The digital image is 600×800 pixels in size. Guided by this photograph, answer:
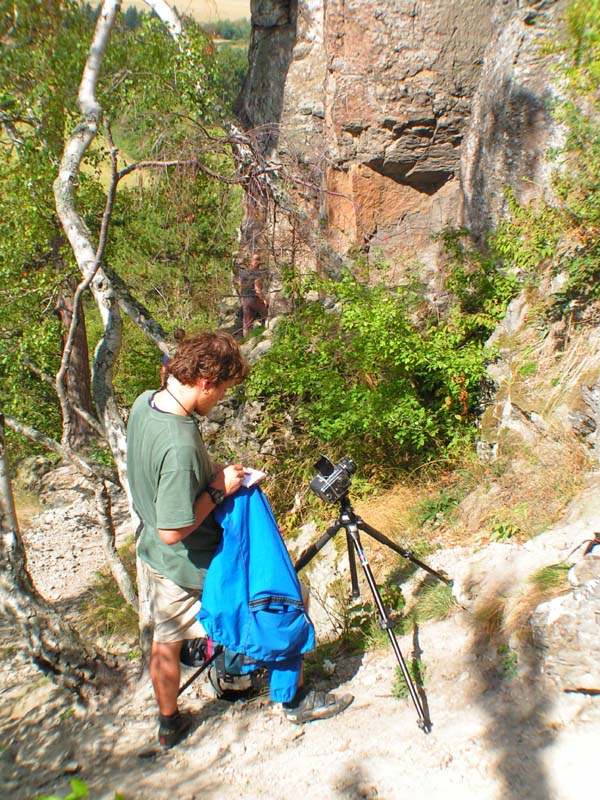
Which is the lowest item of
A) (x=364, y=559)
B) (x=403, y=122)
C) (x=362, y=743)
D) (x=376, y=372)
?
(x=362, y=743)

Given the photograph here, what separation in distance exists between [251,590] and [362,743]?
33.8 inches

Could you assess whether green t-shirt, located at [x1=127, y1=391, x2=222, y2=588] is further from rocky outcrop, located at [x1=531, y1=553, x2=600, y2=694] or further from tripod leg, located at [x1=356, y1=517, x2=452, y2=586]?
rocky outcrop, located at [x1=531, y1=553, x2=600, y2=694]

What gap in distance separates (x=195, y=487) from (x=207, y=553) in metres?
0.41

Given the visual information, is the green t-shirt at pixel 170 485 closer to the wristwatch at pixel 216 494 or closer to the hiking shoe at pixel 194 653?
the wristwatch at pixel 216 494

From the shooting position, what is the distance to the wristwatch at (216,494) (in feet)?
8.75

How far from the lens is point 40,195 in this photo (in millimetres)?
7262

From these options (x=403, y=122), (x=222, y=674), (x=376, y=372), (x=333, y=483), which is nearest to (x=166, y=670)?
(x=222, y=674)

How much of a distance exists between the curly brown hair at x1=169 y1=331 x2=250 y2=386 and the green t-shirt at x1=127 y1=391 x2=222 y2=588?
0.19m

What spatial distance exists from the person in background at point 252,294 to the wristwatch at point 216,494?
162 inches

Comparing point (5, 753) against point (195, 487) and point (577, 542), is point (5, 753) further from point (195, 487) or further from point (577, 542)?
point (577, 542)

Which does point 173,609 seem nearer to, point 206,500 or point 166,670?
point 166,670

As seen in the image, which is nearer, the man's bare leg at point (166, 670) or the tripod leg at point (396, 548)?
the man's bare leg at point (166, 670)

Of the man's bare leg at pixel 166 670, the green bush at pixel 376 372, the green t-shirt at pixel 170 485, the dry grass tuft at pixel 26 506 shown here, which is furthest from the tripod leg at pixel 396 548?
the dry grass tuft at pixel 26 506

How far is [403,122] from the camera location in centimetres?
769
